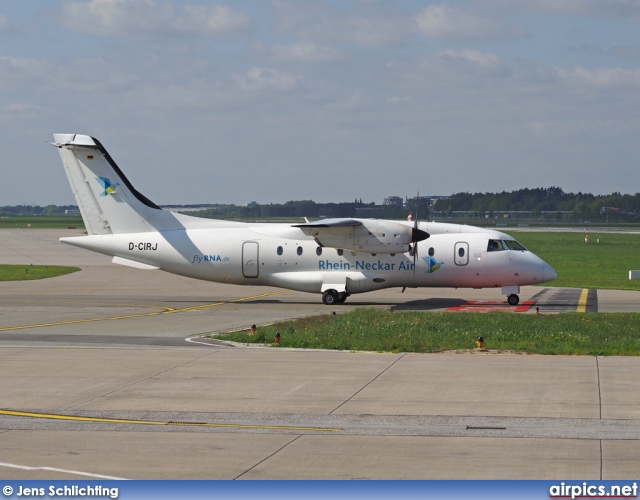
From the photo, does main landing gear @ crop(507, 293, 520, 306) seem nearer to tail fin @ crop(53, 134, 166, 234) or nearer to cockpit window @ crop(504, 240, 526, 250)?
cockpit window @ crop(504, 240, 526, 250)

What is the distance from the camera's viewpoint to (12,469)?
40.1 ft

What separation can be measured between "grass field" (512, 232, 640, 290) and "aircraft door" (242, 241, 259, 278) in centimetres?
1955

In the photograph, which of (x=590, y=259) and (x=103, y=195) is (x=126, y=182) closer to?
(x=103, y=195)

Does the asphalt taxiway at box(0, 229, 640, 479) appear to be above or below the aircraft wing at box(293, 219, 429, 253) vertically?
below

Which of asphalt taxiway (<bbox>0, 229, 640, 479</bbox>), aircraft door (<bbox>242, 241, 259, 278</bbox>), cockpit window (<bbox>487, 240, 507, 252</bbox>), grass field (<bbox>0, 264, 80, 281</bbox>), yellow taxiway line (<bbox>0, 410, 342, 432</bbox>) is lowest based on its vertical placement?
yellow taxiway line (<bbox>0, 410, 342, 432</bbox>)

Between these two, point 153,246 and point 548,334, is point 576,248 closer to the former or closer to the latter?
point 153,246

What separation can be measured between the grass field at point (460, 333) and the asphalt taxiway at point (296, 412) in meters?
1.25

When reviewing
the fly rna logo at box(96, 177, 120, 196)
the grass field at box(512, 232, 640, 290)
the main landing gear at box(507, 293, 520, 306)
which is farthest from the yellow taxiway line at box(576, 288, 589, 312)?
the fly rna logo at box(96, 177, 120, 196)

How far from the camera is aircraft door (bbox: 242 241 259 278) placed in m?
40.2

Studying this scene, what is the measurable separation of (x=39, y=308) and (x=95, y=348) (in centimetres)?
1416

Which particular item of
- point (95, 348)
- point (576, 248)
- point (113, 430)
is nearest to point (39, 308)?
point (95, 348)

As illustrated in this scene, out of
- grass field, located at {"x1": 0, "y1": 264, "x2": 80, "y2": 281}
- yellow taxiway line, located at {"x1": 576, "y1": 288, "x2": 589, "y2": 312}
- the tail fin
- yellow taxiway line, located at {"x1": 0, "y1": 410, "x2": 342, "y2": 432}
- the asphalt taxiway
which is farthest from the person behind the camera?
grass field, located at {"x1": 0, "y1": 264, "x2": 80, "y2": 281}

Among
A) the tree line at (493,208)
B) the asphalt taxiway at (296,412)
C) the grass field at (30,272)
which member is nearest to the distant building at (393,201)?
the tree line at (493,208)

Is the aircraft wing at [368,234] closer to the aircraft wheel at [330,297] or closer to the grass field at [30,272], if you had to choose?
the aircraft wheel at [330,297]
